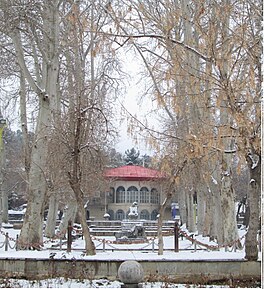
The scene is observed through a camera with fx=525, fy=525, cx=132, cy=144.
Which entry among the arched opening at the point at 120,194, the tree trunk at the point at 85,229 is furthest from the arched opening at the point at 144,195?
the tree trunk at the point at 85,229

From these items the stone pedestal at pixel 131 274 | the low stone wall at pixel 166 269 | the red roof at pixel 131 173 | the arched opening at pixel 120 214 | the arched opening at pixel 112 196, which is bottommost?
the arched opening at pixel 120 214

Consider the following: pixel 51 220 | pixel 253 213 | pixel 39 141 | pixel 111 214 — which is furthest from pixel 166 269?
pixel 111 214

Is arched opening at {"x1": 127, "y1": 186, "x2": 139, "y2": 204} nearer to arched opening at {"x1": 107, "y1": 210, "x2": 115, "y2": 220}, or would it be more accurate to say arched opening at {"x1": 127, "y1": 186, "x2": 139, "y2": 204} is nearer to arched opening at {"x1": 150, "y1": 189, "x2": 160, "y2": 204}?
arched opening at {"x1": 150, "y1": 189, "x2": 160, "y2": 204}

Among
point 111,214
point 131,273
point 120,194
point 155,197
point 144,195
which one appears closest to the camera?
point 131,273

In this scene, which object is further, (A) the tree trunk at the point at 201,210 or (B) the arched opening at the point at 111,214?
(B) the arched opening at the point at 111,214

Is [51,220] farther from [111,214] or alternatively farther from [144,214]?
[144,214]

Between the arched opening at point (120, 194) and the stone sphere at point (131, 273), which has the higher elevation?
the arched opening at point (120, 194)

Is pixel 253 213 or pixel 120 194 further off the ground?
pixel 253 213

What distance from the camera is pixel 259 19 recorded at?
9852 millimetres

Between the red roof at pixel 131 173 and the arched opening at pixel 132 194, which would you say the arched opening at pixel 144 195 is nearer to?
the arched opening at pixel 132 194

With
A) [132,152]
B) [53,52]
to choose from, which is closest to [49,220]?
[53,52]

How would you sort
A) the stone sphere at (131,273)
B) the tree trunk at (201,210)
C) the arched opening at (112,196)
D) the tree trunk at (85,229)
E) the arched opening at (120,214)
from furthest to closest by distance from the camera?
the arched opening at (112,196), the arched opening at (120,214), the tree trunk at (201,210), the tree trunk at (85,229), the stone sphere at (131,273)

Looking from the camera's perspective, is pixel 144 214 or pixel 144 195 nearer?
pixel 144 214

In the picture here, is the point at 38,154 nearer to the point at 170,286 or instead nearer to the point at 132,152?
the point at 170,286
